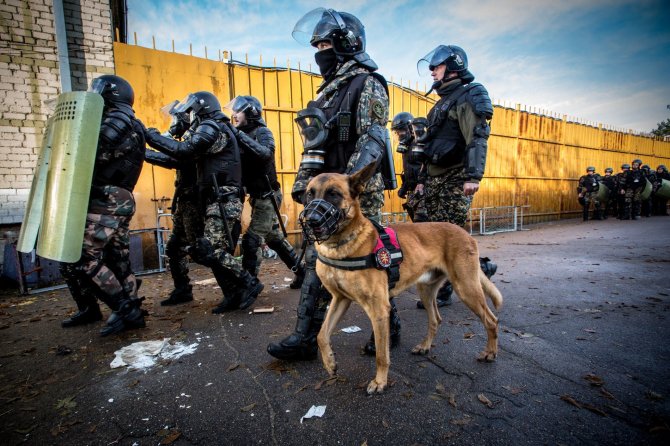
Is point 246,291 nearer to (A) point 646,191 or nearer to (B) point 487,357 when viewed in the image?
(B) point 487,357

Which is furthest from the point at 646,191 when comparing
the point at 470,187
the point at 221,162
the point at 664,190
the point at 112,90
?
the point at 112,90

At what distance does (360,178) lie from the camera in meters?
1.99

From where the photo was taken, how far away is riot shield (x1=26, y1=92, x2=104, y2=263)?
2.63m

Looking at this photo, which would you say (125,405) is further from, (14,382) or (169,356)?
(14,382)

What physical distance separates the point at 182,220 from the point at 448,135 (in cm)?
353

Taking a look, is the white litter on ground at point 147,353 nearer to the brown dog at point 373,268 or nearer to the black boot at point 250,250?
the brown dog at point 373,268

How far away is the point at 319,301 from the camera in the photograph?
2367 mm

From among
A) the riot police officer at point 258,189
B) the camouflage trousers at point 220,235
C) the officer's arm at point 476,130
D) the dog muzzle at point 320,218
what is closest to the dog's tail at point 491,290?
the officer's arm at point 476,130

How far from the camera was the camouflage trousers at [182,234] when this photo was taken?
12.5 ft

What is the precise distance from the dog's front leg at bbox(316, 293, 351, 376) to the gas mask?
1.08 m

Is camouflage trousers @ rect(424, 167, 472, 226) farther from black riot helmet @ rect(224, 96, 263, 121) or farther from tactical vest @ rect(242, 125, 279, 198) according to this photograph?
black riot helmet @ rect(224, 96, 263, 121)

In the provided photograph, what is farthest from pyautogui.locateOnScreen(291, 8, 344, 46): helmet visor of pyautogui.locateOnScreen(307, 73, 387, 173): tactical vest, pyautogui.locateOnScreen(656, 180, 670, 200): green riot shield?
pyautogui.locateOnScreen(656, 180, 670, 200): green riot shield

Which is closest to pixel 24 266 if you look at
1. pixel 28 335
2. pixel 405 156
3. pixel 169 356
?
pixel 28 335

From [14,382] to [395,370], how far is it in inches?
109
